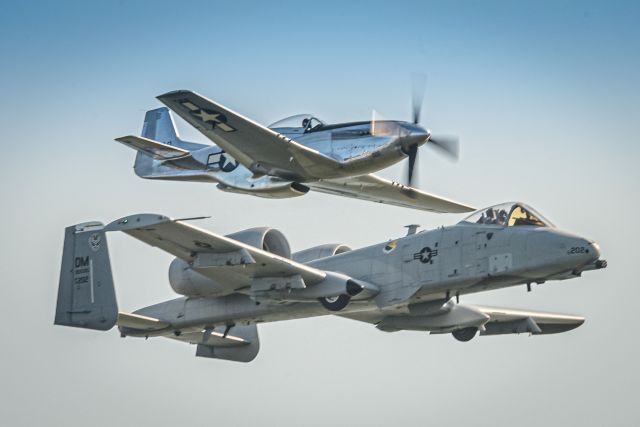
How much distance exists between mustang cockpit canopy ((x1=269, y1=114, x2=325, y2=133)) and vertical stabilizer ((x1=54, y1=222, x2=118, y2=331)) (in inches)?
265

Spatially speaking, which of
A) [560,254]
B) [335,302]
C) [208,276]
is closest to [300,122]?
[208,276]

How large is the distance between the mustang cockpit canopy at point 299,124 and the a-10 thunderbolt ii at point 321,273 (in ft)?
12.9

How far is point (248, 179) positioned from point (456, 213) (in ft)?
32.4

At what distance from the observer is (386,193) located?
4622 cm

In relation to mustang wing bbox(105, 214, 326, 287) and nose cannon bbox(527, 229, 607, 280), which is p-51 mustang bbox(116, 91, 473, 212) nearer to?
mustang wing bbox(105, 214, 326, 287)

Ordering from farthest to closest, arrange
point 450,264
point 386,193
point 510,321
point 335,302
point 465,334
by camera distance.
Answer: point 386,193
point 510,321
point 465,334
point 335,302
point 450,264

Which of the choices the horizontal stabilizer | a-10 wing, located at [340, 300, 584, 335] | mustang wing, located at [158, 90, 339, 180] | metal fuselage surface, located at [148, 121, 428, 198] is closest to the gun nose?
a-10 wing, located at [340, 300, 584, 335]

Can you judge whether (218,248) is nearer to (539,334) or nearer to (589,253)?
(589,253)

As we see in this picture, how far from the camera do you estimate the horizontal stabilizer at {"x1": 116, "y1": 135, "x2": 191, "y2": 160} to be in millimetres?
43188

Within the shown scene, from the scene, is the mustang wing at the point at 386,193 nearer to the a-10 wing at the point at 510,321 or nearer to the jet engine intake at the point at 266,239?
the jet engine intake at the point at 266,239

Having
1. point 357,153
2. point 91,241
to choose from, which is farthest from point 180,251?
point 357,153

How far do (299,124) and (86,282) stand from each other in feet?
28.1

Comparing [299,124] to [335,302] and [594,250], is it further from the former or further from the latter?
[594,250]

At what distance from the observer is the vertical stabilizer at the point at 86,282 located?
38.1 meters
